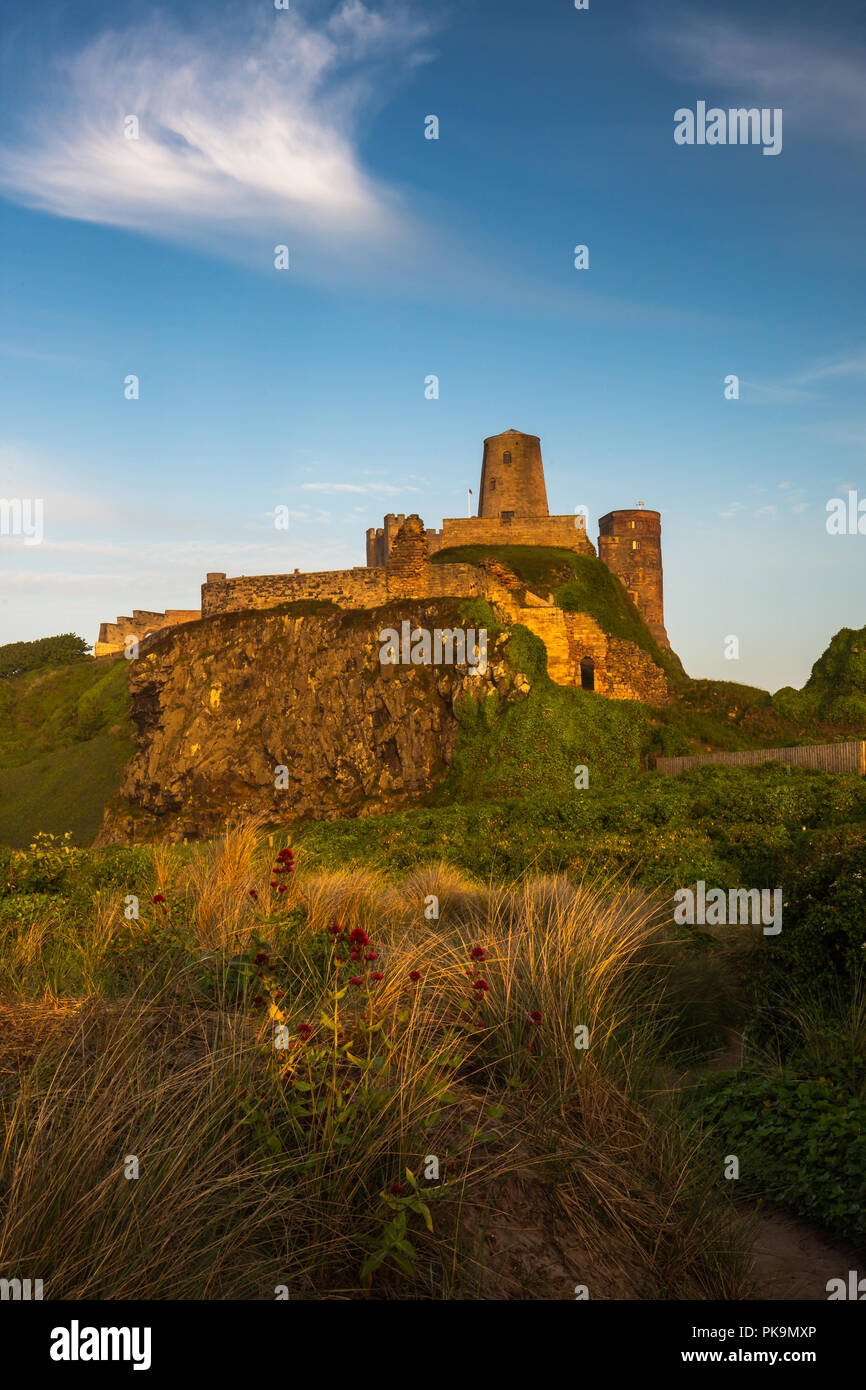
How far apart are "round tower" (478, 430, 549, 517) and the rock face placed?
60.0 feet

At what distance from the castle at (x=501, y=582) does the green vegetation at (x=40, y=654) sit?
37223 mm

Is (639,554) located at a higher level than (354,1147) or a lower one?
higher

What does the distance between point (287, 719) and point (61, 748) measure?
985 inches

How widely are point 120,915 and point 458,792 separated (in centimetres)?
1868

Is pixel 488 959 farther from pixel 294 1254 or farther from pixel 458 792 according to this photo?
pixel 458 792

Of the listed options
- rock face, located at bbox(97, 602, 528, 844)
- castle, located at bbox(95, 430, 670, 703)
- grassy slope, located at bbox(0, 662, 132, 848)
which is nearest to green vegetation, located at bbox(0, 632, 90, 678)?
grassy slope, located at bbox(0, 662, 132, 848)

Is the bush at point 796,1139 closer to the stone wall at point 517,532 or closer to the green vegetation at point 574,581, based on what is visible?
the green vegetation at point 574,581

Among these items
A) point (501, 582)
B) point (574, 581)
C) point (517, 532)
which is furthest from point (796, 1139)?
point (517, 532)

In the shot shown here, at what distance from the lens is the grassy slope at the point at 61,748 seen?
132 feet

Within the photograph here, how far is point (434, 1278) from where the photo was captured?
345 cm

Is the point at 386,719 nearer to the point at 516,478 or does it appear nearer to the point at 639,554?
the point at 516,478

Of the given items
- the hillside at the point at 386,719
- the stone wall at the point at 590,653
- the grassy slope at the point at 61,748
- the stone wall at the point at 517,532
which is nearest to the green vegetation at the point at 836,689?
the hillside at the point at 386,719

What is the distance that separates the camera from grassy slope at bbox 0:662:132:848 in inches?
1585

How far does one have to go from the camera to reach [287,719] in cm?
3183
